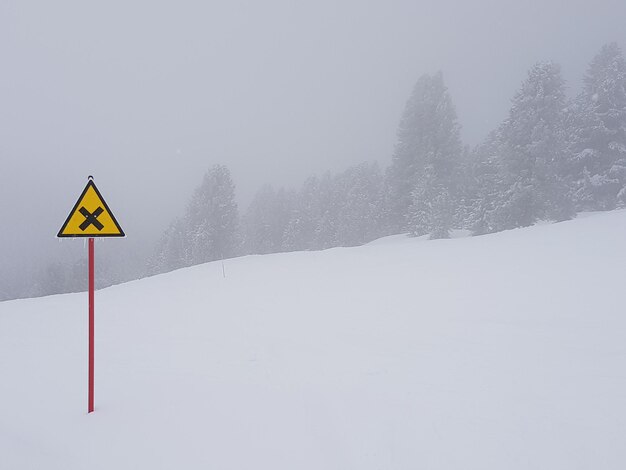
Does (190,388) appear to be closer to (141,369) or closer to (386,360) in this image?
(141,369)

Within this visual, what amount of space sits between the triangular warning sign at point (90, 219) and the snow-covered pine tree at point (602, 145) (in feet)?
86.8

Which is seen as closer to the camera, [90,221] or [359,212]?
[90,221]

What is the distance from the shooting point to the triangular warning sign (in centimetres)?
413

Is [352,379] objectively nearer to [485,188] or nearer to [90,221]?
[90,221]

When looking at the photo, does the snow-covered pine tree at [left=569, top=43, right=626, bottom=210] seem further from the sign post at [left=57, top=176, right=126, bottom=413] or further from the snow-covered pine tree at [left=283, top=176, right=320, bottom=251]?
the snow-covered pine tree at [left=283, top=176, right=320, bottom=251]

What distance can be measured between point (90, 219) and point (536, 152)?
2417cm

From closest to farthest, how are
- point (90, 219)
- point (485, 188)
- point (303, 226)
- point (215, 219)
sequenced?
point (90, 219), point (485, 188), point (215, 219), point (303, 226)

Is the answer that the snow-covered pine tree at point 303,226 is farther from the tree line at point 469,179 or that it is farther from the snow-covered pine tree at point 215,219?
the snow-covered pine tree at point 215,219

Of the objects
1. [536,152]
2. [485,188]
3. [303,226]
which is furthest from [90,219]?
[303,226]

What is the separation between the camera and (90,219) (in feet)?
13.8

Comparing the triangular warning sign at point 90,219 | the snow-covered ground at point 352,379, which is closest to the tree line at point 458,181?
the snow-covered ground at point 352,379

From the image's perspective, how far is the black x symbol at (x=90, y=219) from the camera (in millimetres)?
4191

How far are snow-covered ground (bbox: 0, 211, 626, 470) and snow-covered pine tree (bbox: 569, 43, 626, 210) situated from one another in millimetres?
14368

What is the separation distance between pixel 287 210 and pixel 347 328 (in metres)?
49.8
